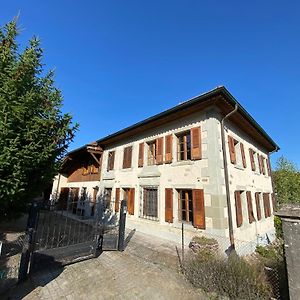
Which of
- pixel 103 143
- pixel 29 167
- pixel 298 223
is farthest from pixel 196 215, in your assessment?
pixel 103 143

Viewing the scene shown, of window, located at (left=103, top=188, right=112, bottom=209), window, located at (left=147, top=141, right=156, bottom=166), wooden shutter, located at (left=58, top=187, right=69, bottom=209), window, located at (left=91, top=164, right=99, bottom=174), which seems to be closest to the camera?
window, located at (left=147, top=141, right=156, bottom=166)

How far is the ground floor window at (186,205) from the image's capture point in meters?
8.59

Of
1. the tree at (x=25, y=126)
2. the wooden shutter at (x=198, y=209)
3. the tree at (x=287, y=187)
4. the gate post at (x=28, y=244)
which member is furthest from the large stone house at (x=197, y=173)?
the tree at (x=287, y=187)

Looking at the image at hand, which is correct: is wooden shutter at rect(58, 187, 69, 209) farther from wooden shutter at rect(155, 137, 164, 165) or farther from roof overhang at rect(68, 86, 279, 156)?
wooden shutter at rect(155, 137, 164, 165)

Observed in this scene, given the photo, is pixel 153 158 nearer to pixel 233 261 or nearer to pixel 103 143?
pixel 103 143

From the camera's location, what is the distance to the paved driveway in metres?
4.54

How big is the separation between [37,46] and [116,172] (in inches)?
339

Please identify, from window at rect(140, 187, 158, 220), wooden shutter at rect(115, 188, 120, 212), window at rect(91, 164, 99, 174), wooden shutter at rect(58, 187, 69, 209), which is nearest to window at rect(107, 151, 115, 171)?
window at rect(91, 164, 99, 174)

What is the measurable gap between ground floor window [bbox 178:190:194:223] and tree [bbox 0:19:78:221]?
5349 mm

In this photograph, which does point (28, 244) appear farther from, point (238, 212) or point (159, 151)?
point (238, 212)

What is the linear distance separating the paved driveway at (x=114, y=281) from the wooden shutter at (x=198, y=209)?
1598mm

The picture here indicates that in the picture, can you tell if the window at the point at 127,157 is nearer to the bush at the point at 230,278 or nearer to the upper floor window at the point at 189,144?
the upper floor window at the point at 189,144

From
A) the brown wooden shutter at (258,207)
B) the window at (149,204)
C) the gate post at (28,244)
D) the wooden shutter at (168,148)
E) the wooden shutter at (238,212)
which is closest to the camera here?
the gate post at (28,244)

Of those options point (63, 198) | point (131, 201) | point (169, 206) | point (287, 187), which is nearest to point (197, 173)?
point (169, 206)
